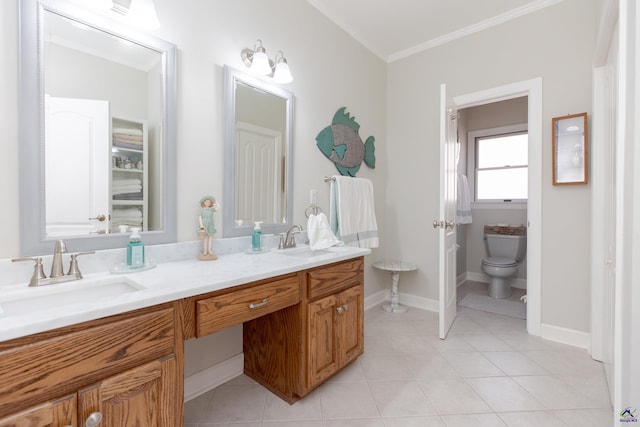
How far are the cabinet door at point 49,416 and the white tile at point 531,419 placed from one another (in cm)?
176

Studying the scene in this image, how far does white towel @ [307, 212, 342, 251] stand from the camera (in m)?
1.90

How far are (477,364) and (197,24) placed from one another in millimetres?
2677

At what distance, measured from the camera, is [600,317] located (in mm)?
1946

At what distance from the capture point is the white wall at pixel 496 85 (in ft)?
7.18

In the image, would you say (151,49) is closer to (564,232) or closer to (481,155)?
(564,232)

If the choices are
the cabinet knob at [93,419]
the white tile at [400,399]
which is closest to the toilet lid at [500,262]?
the white tile at [400,399]

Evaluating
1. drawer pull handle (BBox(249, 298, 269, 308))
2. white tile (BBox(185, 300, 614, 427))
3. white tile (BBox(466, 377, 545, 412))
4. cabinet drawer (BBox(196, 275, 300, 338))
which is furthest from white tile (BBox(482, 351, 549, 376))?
drawer pull handle (BBox(249, 298, 269, 308))

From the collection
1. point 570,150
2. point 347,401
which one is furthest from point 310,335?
point 570,150

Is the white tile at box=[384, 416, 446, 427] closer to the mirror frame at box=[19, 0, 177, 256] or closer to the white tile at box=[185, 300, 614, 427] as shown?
the white tile at box=[185, 300, 614, 427]

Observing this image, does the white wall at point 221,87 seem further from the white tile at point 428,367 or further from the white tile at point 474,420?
the white tile at point 474,420

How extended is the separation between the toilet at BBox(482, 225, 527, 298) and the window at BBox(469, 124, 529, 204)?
0.46 meters

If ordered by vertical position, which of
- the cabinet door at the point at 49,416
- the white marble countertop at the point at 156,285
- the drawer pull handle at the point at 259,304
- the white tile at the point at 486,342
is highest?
the white marble countertop at the point at 156,285

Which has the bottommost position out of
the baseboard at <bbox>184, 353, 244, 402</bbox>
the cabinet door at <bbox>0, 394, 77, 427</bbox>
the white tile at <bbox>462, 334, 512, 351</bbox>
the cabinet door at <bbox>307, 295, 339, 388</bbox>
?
the white tile at <bbox>462, 334, 512, 351</bbox>

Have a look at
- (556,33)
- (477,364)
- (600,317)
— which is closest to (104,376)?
(477,364)
